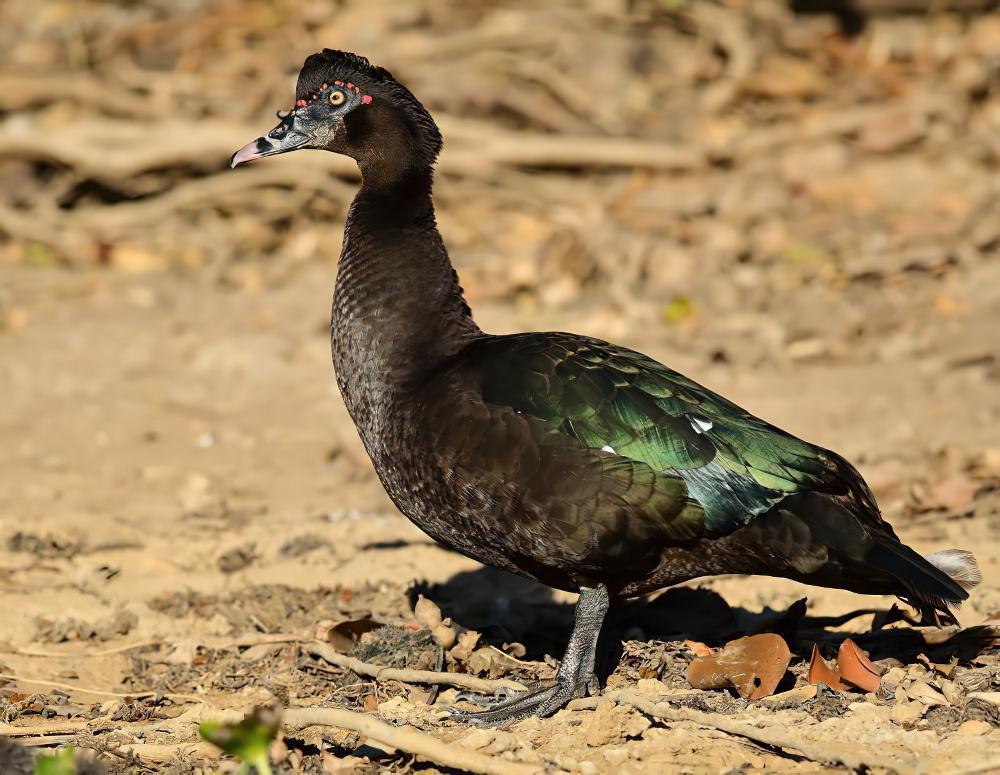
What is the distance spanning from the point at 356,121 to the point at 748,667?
219 cm

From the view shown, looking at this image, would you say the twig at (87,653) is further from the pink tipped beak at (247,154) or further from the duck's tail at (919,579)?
the duck's tail at (919,579)

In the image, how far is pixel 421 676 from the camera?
4.12 m

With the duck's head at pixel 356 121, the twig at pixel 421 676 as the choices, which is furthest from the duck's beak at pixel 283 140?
the twig at pixel 421 676

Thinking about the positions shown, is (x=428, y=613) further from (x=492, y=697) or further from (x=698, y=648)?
(x=698, y=648)

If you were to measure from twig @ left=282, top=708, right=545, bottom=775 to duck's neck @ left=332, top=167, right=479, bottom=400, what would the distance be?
3.52ft

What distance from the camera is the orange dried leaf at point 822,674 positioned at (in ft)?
13.0

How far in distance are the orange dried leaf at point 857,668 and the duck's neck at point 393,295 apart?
1.49 m

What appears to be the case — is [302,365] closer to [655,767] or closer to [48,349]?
[48,349]

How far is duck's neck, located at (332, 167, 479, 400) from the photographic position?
4.23 meters

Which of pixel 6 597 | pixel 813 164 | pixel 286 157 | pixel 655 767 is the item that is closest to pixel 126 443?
pixel 6 597

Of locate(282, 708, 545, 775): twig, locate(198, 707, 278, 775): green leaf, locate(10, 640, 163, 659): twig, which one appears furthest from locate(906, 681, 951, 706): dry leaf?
locate(10, 640, 163, 659): twig

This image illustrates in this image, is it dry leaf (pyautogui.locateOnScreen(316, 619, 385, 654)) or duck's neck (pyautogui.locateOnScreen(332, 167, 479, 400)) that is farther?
dry leaf (pyautogui.locateOnScreen(316, 619, 385, 654))

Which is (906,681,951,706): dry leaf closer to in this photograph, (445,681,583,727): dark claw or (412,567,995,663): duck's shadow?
(412,567,995,663): duck's shadow

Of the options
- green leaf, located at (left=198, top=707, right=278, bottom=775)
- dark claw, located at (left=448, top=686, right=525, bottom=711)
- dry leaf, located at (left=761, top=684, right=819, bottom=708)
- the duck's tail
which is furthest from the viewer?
dark claw, located at (left=448, top=686, right=525, bottom=711)
